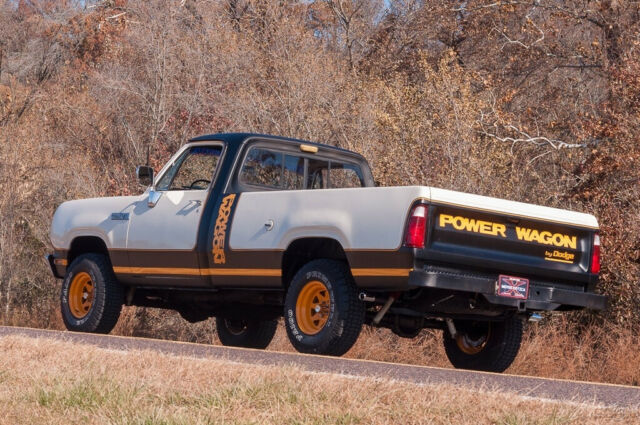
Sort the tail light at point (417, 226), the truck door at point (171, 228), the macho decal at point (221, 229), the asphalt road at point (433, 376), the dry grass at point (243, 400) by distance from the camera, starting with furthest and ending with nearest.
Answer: the truck door at point (171, 228) < the macho decal at point (221, 229) < the tail light at point (417, 226) < the asphalt road at point (433, 376) < the dry grass at point (243, 400)

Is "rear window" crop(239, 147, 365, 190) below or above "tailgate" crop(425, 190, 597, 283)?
above

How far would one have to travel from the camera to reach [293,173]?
1164cm

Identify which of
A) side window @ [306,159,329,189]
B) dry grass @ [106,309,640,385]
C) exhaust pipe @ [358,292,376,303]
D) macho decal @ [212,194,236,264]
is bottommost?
dry grass @ [106,309,640,385]

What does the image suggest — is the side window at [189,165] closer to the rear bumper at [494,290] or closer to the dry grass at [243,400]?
the rear bumper at [494,290]

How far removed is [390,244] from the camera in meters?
9.09

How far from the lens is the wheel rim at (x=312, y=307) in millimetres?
9820

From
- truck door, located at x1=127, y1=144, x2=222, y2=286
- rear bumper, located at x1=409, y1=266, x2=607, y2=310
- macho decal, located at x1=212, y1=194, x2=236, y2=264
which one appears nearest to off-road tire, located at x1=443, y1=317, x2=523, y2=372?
rear bumper, located at x1=409, y1=266, x2=607, y2=310

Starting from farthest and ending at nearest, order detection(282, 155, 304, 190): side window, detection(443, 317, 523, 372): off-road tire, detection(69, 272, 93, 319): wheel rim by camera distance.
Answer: detection(69, 272, 93, 319): wheel rim
detection(282, 155, 304, 190): side window
detection(443, 317, 523, 372): off-road tire

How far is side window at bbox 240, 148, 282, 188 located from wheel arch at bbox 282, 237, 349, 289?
115cm

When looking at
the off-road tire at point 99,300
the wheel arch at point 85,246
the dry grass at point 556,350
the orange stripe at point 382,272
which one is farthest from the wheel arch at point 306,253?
the dry grass at point 556,350

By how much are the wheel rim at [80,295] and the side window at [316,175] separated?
275 centimetres

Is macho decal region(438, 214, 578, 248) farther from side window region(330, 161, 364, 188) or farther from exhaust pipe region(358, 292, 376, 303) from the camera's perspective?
side window region(330, 161, 364, 188)

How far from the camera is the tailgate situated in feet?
29.9

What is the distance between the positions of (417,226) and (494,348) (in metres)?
2.19
